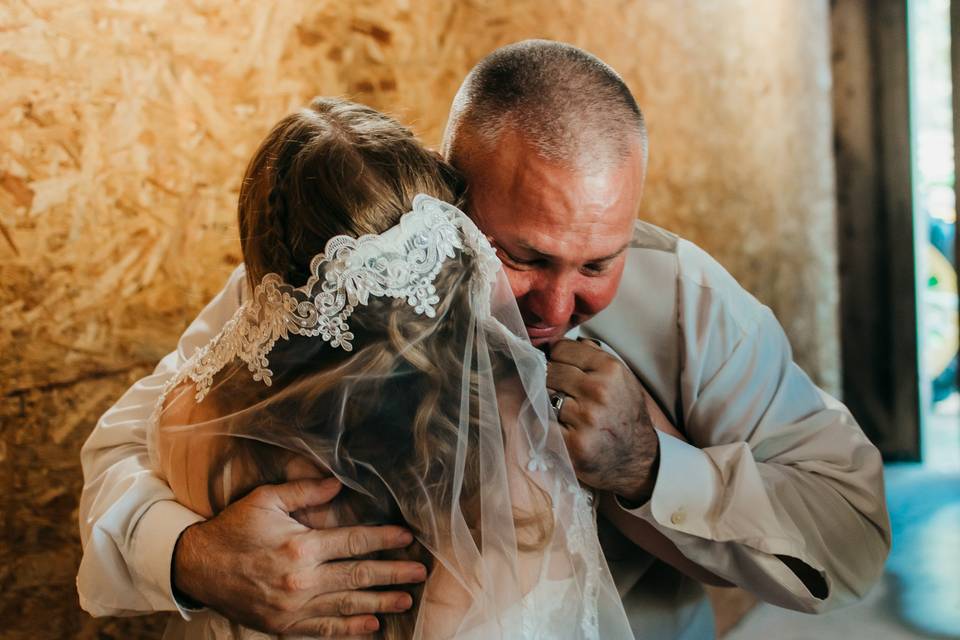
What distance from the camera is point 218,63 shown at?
2.30 metres

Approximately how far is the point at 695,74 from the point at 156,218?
2332 mm

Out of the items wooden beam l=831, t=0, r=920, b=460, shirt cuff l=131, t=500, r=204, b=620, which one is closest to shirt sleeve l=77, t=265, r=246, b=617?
shirt cuff l=131, t=500, r=204, b=620

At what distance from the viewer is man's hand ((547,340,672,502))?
143 centimetres

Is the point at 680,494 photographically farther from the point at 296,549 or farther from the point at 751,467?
the point at 296,549

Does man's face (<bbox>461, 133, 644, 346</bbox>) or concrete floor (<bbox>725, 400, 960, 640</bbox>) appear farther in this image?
concrete floor (<bbox>725, 400, 960, 640</bbox>)

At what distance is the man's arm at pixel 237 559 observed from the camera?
1.27 meters

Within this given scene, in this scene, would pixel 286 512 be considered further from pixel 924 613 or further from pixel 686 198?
pixel 924 613

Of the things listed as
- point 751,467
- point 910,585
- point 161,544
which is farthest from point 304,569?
point 910,585

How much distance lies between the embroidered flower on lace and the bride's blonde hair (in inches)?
0.7

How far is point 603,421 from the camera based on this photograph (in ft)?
4.73

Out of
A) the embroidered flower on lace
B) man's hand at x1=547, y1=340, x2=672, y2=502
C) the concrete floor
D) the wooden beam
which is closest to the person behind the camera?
the embroidered flower on lace

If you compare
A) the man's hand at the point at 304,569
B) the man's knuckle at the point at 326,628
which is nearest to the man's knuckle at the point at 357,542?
the man's hand at the point at 304,569

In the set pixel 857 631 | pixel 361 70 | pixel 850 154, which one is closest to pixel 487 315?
pixel 361 70

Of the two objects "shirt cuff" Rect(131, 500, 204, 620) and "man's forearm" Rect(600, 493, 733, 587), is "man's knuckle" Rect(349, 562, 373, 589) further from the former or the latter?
"man's forearm" Rect(600, 493, 733, 587)
